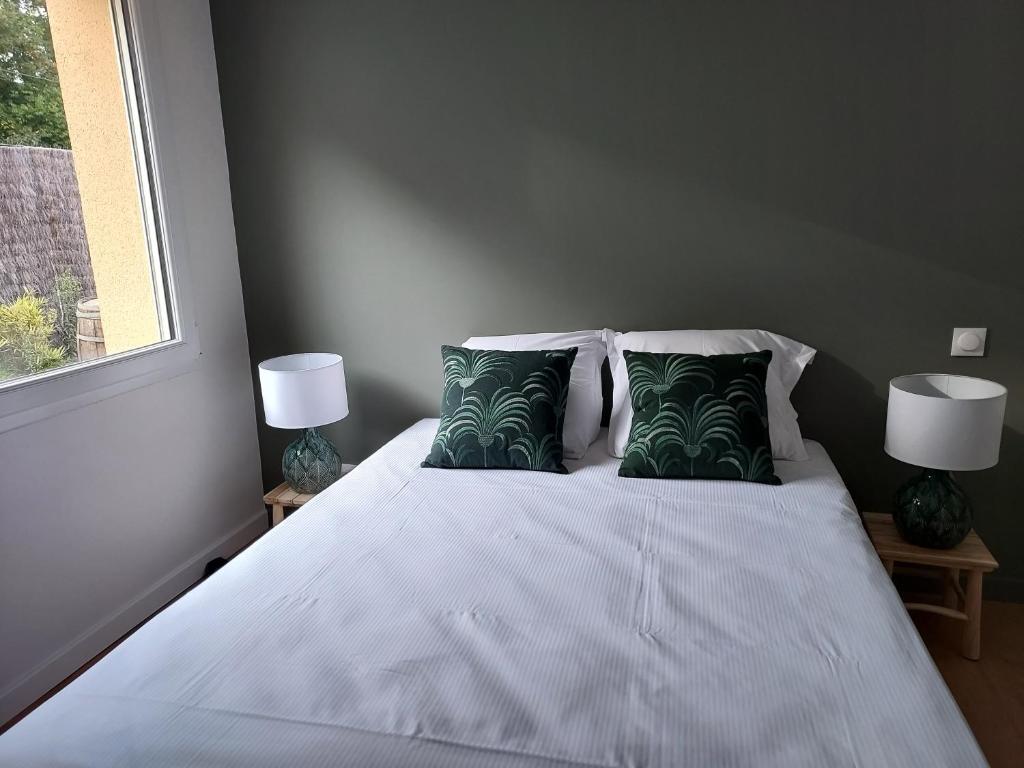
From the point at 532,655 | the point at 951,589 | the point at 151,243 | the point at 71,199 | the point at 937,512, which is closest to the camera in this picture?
the point at 532,655

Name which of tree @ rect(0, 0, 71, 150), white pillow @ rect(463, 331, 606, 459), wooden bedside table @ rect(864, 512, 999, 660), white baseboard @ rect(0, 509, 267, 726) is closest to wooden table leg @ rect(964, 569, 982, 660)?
wooden bedside table @ rect(864, 512, 999, 660)

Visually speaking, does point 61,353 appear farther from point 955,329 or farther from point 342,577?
point 955,329

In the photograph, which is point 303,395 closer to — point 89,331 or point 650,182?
point 89,331

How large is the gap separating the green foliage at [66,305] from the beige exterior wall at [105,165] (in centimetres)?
10

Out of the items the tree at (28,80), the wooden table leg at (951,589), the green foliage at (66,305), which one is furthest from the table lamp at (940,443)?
the tree at (28,80)

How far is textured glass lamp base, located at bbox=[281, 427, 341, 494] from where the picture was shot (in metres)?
2.59

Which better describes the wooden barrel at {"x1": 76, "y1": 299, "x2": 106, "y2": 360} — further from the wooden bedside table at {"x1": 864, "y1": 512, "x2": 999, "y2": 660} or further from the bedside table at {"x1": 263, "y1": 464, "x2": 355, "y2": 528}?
the wooden bedside table at {"x1": 864, "y1": 512, "x2": 999, "y2": 660}

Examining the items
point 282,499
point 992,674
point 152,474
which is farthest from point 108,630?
point 992,674

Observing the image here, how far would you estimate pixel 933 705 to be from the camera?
110cm

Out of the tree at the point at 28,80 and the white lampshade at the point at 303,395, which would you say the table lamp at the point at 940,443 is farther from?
the tree at the point at 28,80

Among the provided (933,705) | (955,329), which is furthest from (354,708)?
(955,329)

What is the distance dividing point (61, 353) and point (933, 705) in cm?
242

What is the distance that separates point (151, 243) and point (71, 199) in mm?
355

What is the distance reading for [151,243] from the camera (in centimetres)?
250
